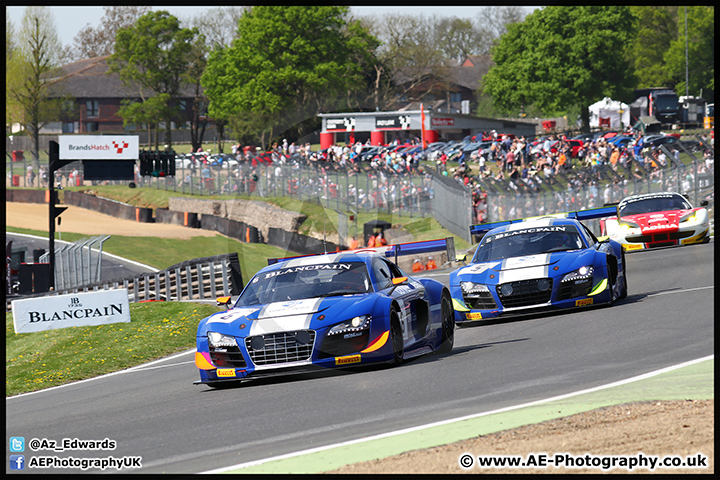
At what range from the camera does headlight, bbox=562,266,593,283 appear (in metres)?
12.8

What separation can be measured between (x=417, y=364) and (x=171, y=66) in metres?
87.5

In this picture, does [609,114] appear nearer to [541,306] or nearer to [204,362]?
[541,306]

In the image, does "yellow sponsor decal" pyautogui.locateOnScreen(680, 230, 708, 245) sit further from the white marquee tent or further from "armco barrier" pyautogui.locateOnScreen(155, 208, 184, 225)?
the white marquee tent

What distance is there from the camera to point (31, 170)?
65.8m

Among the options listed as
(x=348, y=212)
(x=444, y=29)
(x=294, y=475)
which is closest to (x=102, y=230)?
(x=348, y=212)

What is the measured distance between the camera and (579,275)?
12.9m

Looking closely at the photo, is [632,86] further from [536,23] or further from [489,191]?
[489,191]

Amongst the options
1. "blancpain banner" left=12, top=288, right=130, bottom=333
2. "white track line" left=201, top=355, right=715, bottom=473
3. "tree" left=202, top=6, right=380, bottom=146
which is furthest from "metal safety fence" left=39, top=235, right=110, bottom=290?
"tree" left=202, top=6, right=380, bottom=146

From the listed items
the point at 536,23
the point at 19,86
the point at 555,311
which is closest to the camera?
the point at 555,311

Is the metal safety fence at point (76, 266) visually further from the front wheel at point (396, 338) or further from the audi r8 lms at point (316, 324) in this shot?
the front wheel at point (396, 338)

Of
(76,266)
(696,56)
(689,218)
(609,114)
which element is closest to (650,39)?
(696,56)

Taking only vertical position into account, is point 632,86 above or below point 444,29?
below

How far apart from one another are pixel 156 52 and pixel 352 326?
87.3 meters

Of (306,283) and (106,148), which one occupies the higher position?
(106,148)
